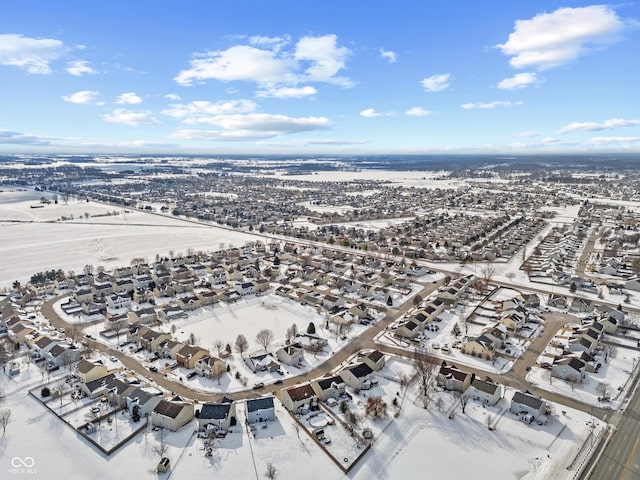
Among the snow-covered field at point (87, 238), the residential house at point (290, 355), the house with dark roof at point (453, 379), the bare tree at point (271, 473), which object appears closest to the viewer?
the bare tree at point (271, 473)

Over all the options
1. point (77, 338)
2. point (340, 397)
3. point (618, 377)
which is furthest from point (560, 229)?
point (77, 338)

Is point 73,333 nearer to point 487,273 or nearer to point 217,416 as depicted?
point 217,416

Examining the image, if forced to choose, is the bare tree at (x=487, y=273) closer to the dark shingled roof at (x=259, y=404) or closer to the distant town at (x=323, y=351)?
the distant town at (x=323, y=351)

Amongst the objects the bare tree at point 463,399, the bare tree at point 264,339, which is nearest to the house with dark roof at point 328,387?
the bare tree at point 264,339

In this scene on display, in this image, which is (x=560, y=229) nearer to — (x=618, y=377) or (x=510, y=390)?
(x=618, y=377)

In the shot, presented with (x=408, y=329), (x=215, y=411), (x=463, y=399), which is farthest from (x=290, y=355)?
(x=463, y=399)
